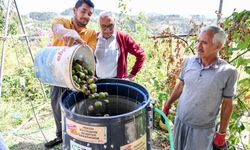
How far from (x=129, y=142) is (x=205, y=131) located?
1.11m

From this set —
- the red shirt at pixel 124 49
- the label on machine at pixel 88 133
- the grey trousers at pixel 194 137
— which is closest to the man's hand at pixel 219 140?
the grey trousers at pixel 194 137

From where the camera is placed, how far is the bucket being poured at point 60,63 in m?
1.35

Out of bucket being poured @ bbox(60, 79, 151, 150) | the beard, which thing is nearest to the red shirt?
the beard

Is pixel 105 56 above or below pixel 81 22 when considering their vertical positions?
below

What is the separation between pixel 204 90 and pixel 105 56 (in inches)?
42.0

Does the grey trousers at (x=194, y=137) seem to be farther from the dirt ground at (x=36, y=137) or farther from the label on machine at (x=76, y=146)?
the label on machine at (x=76, y=146)

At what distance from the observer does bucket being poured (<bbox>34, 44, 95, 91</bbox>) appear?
1347 mm

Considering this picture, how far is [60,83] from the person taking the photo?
1.43 meters

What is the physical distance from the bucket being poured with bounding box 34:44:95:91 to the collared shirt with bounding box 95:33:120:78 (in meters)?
0.97

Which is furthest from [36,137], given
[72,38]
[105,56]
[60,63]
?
[60,63]

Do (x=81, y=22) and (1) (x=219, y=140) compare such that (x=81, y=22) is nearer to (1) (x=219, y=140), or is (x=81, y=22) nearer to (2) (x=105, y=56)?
(2) (x=105, y=56)

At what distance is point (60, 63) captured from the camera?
138cm

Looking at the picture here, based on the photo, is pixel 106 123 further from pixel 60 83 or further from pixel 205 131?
pixel 205 131

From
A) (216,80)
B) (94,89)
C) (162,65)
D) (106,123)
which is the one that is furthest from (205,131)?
(162,65)
